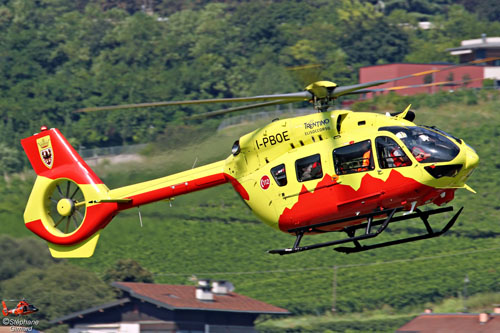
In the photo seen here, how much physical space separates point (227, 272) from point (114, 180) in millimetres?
11612

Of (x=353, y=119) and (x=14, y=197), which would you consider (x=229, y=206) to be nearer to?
(x=14, y=197)

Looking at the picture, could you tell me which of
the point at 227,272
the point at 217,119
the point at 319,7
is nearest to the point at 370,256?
the point at 227,272

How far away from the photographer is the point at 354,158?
19672 mm

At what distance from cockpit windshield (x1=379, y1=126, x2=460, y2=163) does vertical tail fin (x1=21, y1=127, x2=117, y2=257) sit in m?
7.96

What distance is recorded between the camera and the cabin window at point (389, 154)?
63.1 feet

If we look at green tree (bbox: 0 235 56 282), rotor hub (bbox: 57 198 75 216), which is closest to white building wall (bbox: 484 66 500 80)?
green tree (bbox: 0 235 56 282)

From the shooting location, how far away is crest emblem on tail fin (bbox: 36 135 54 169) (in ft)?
80.7

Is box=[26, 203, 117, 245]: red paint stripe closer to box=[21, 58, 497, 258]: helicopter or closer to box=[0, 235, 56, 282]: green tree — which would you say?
box=[21, 58, 497, 258]: helicopter

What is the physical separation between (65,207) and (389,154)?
341 inches

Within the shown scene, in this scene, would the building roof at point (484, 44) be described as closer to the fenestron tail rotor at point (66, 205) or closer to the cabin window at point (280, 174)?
the fenestron tail rotor at point (66, 205)

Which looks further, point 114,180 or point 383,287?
point 383,287

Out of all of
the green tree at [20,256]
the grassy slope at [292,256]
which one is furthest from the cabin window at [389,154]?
the green tree at [20,256]

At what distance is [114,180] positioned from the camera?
3494 centimetres

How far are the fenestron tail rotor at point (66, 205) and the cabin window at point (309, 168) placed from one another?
6.30 meters
